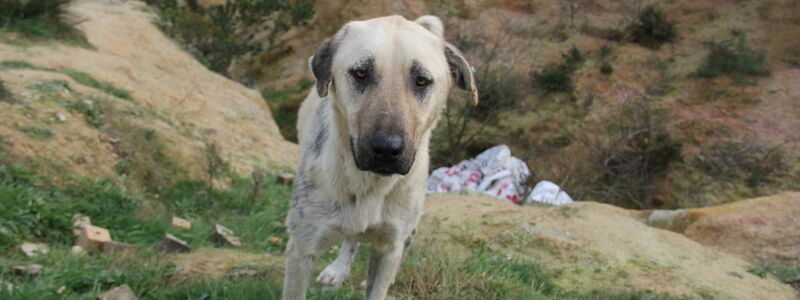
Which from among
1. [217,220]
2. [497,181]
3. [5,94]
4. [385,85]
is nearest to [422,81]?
[385,85]

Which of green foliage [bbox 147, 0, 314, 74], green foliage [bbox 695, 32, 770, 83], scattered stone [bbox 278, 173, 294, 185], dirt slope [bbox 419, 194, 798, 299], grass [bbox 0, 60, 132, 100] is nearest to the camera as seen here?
dirt slope [bbox 419, 194, 798, 299]

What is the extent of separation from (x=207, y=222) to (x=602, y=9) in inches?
461

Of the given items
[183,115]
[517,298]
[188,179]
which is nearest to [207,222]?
[188,179]

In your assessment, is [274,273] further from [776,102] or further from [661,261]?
[776,102]

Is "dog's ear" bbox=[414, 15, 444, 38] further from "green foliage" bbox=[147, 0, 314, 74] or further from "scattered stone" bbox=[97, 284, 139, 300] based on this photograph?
"green foliage" bbox=[147, 0, 314, 74]

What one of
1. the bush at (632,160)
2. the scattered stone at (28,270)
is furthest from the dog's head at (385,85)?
the bush at (632,160)

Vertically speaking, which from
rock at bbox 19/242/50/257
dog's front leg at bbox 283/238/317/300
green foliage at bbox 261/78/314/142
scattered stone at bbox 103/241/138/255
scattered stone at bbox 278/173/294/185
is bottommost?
green foliage at bbox 261/78/314/142

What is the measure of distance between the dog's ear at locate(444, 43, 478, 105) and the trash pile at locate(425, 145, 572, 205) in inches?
193

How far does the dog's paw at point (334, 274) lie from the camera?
374 cm

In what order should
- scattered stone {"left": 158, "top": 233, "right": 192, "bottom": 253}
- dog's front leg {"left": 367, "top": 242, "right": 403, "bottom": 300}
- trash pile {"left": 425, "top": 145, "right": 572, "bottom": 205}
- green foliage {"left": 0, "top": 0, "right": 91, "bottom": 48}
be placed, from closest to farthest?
dog's front leg {"left": 367, "top": 242, "right": 403, "bottom": 300} → scattered stone {"left": 158, "top": 233, "right": 192, "bottom": 253} → green foliage {"left": 0, "top": 0, "right": 91, "bottom": 48} → trash pile {"left": 425, "top": 145, "right": 572, "bottom": 205}

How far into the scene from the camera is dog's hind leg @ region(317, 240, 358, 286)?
3.77 m

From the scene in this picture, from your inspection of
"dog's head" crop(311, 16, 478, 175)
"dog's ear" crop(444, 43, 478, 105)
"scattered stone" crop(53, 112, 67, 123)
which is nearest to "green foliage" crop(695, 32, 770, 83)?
"dog's ear" crop(444, 43, 478, 105)

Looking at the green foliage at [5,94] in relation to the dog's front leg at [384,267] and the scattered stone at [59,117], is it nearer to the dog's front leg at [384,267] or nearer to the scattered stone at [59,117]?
the scattered stone at [59,117]

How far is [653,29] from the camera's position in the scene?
42.6ft
